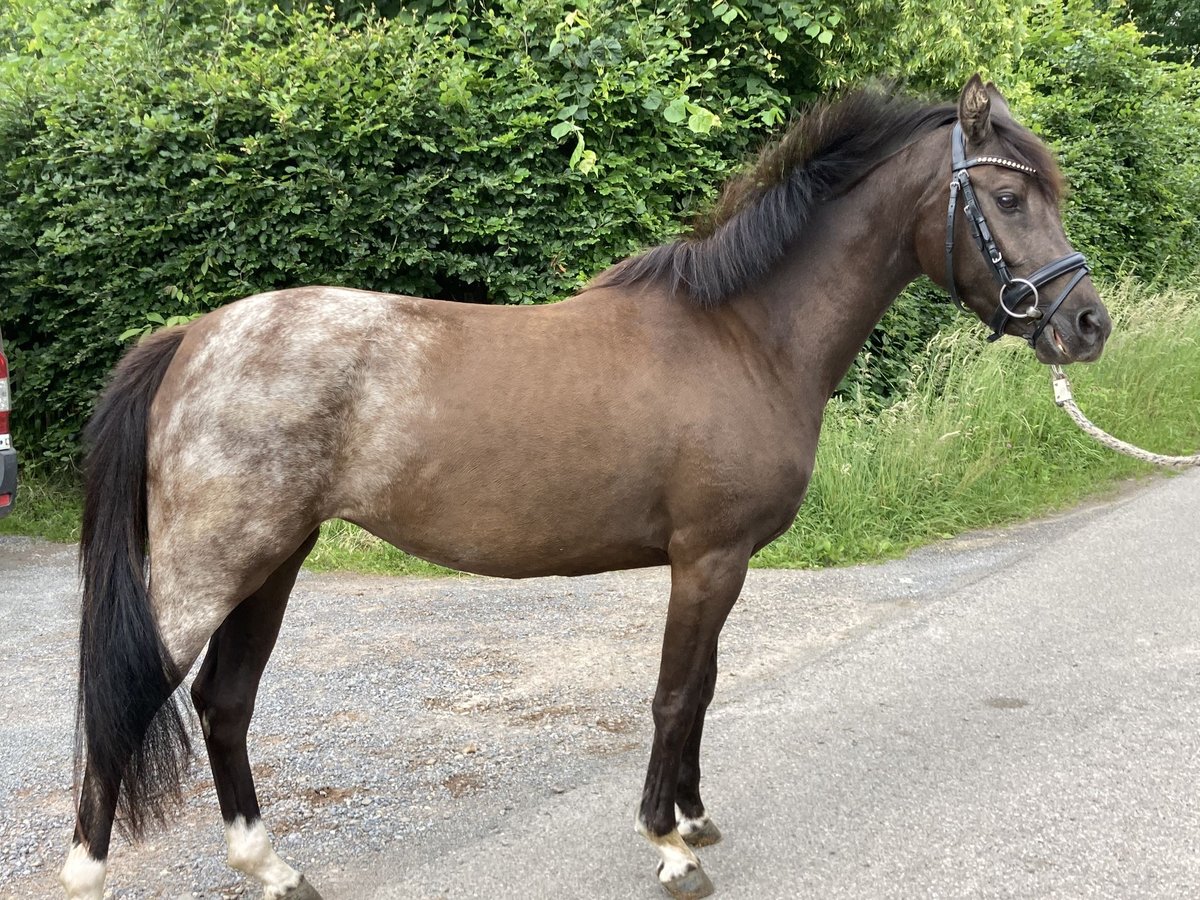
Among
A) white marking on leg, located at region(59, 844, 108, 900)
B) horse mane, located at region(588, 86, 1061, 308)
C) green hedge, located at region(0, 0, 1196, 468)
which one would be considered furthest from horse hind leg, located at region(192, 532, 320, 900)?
green hedge, located at region(0, 0, 1196, 468)

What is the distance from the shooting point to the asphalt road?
106 inches

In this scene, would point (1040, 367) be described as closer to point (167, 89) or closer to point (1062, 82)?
point (1062, 82)

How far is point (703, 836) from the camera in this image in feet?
9.35

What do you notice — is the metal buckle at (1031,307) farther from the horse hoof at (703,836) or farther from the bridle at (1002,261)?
the horse hoof at (703,836)

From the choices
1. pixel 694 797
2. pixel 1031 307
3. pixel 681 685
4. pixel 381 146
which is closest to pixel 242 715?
pixel 681 685

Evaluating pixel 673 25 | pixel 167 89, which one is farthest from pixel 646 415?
pixel 167 89

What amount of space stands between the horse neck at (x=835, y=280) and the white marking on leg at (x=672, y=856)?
4.56ft

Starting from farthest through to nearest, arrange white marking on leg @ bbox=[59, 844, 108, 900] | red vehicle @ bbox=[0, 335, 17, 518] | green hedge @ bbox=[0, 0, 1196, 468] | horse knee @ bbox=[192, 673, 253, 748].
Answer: green hedge @ bbox=[0, 0, 1196, 468]
red vehicle @ bbox=[0, 335, 17, 518]
horse knee @ bbox=[192, 673, 253, 748]
white marking on leg @ bbox=[59, 844, 108, 900]

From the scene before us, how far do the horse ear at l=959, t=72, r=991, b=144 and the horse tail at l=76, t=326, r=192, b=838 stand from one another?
2.41 m

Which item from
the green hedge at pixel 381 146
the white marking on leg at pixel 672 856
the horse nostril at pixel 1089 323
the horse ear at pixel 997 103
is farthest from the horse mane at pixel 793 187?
the green hedge at pixel 381 146

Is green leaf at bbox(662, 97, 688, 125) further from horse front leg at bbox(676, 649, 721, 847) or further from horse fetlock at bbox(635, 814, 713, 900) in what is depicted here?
horse fetlock at bbox(635, 814, 713, 900)

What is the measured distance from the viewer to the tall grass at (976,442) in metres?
6.05

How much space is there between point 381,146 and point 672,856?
4.75 meters

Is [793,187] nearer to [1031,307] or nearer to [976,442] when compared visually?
[1031,307]
